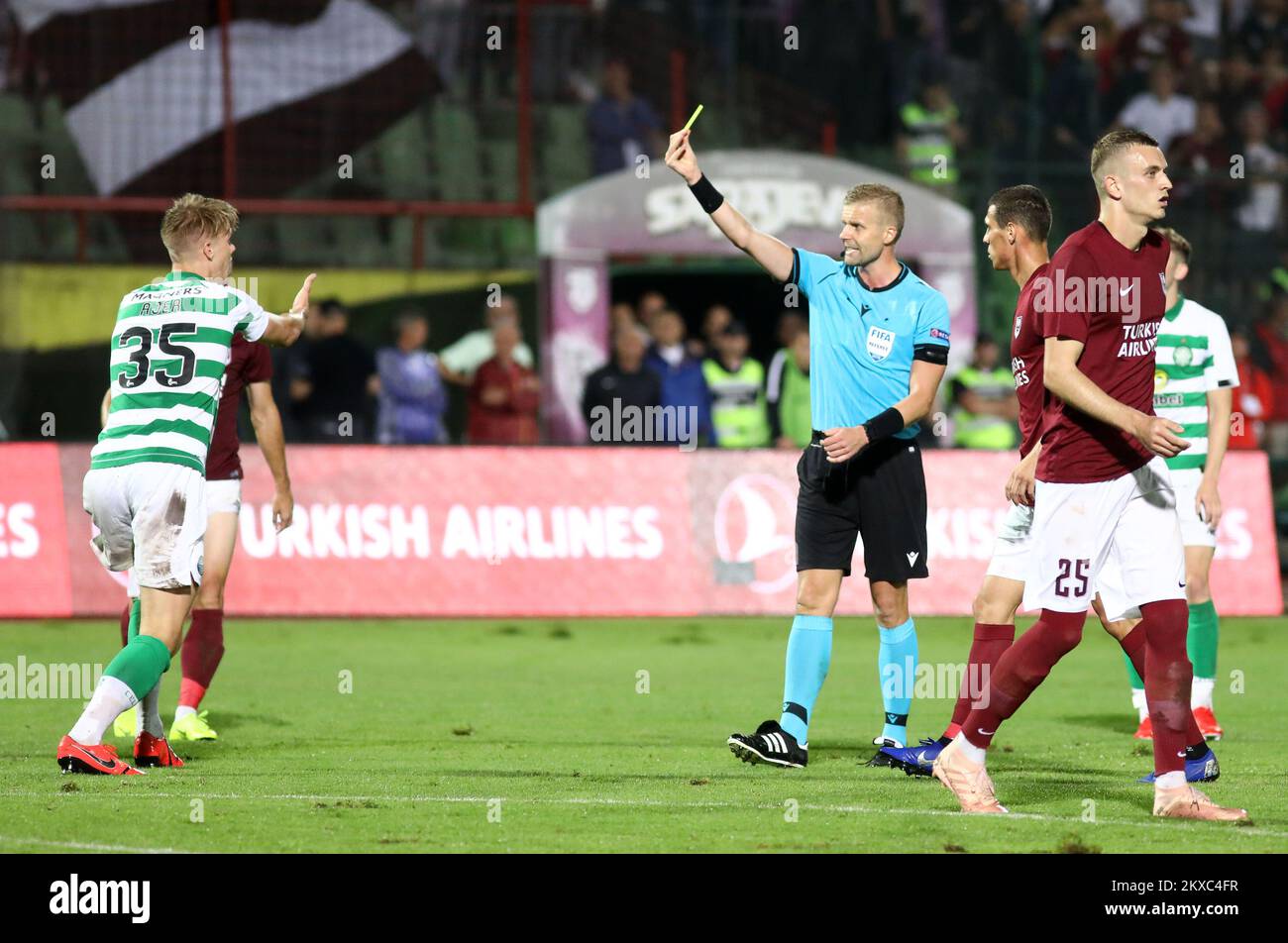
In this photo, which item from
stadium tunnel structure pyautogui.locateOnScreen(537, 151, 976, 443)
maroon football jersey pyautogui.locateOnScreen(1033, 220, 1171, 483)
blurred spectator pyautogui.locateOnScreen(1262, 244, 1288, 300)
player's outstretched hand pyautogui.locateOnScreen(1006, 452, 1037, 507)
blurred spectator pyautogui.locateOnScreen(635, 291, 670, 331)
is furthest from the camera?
blurred spectator pyautogui.locateOnScreen(1262, 244, 1288, 300)

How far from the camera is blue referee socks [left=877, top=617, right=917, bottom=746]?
8.18m

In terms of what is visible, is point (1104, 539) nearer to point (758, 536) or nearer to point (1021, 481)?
point (1021, 481)

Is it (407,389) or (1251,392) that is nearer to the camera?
(407,389)

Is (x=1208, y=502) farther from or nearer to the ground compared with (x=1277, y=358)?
nearer to the ground

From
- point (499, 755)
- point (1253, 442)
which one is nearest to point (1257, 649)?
point (1253, 442)

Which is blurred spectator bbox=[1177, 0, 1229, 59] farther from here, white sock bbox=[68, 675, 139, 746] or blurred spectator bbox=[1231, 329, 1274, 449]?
white sock bbox=[68, 675, 139, 746]

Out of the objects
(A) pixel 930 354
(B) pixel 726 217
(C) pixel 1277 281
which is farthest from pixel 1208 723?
(C) pixel 1277 281

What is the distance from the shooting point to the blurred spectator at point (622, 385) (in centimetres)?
1700

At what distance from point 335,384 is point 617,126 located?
5.19 metres

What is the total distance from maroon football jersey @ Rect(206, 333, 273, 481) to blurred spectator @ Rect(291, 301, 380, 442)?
762 cm

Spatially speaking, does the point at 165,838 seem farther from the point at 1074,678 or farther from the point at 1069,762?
the point at 1074,678

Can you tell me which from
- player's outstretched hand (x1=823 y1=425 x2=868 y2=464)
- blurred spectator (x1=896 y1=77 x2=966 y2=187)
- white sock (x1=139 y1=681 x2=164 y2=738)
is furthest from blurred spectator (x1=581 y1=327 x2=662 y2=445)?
player's outstretched hand (x1=823 y1=425 x2=868 y2=464)

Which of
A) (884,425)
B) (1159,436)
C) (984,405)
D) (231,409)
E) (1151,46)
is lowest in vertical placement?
(1159,436)

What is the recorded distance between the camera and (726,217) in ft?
26.0
